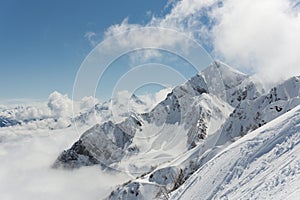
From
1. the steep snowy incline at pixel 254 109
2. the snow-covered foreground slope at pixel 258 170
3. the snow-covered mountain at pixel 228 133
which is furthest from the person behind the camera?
the steep snowy incline at pixel 254 109

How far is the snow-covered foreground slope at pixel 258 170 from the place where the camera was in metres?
17.2

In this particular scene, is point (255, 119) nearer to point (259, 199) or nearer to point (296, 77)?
point (296, 77)

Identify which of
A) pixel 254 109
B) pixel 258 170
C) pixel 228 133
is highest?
pixel 254 109

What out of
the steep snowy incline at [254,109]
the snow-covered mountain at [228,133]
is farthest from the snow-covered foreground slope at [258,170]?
the steep snowy incline at [254,109]

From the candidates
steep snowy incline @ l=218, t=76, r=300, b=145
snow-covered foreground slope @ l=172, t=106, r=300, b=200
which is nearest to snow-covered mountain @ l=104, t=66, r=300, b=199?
steep snowy incline @ l=218, t=76, r=300, b=145

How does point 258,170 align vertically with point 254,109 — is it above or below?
below

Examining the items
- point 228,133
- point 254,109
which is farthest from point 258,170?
point 254,109

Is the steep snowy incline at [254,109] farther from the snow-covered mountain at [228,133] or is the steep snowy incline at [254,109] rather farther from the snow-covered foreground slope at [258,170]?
the snow-covered foreground slope at [258,170]

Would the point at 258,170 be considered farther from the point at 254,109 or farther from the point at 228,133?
the point at 254,109

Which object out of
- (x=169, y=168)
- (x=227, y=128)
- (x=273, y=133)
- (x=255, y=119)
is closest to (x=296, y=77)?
(x=255, y=119)

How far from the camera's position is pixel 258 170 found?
20.4m

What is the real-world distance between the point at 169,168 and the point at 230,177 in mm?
79733

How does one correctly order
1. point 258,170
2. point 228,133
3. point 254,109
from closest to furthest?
1. point 258,170
2. point 228,133
3. point 254,109

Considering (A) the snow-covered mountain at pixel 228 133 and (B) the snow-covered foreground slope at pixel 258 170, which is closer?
(B) the snow-covered foreground slope at pixel 258 170
